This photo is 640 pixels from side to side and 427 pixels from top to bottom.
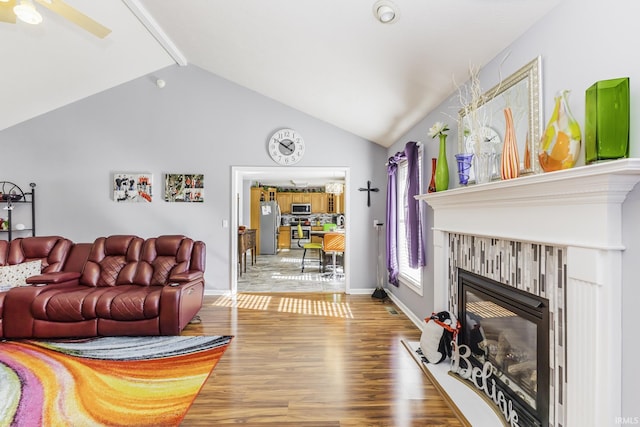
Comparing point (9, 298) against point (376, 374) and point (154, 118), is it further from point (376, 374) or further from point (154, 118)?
point (376, 374)

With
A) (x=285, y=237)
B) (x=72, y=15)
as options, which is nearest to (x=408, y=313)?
(x=72, y=15)

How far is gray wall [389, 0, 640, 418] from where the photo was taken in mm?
1198

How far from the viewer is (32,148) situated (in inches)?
187

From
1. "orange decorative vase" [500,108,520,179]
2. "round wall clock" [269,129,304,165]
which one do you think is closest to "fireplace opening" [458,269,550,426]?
"orange decorative vase" [500,108,520,179]

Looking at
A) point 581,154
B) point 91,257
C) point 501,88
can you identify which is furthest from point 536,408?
point 91,257

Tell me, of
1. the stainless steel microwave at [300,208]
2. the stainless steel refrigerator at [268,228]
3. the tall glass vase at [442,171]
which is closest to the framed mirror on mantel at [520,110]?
the tall glass vase at [442,171]

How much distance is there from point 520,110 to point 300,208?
921cm

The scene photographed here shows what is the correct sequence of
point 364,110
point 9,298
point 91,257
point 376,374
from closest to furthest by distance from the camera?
point 376,374, point 9,298, point 91,257, point 364,110

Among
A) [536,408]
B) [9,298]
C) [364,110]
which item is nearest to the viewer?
[536,408]

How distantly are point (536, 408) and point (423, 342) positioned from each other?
980 millimetres

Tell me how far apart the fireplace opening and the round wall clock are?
123 inches

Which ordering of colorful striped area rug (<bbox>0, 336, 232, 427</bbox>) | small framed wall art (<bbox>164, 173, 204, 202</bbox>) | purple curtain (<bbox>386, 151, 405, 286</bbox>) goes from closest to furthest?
colorful striped area rug (<bbox>0, 336, 232, 427</bbox>) → purple curtain (<bbox>386, 151, 405, 286</bbox>) → small framed wall art (<bbox>164, 173, 204, 202</bbox>)

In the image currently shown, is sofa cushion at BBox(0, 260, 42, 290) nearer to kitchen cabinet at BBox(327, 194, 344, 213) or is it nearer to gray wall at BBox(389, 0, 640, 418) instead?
gray wall at BBox(389, 0, 640, 418)

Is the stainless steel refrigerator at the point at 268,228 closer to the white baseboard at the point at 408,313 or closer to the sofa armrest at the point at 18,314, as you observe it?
the white baseboard at the point at 408,313
